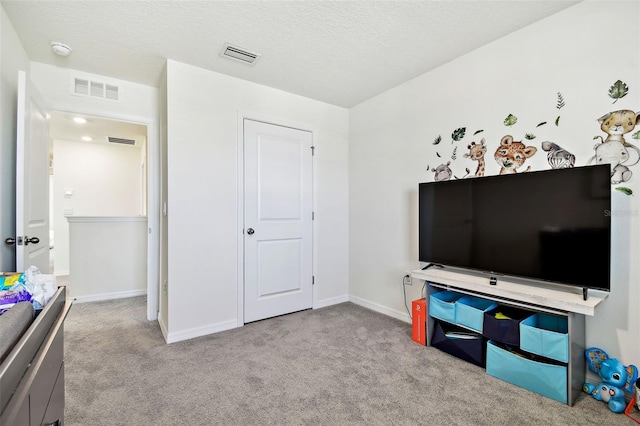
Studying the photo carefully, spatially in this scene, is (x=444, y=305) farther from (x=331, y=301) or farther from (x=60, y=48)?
(x=60, y=48)

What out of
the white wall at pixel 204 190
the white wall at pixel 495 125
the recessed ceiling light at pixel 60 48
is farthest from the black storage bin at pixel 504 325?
the recessed ceiling light at pixel 60 48

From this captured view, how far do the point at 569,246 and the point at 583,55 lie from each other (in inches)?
48.4

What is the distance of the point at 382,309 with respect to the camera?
3293mm

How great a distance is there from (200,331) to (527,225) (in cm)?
274

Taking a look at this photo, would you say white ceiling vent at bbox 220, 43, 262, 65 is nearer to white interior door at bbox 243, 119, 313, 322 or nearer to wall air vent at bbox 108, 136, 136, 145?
white interior door at bbox 243, 119, 313, 322

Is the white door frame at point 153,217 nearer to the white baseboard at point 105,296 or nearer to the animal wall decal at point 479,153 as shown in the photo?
the white baseboard at point 105,296

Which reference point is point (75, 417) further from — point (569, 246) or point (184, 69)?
point (569, 246)

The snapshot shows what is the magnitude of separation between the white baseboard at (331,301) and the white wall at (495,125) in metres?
0.11

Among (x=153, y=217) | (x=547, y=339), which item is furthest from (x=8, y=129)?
(x=547, y=339)

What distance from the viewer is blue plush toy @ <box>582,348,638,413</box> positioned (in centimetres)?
167

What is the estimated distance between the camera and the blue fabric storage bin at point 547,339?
1.72 meters

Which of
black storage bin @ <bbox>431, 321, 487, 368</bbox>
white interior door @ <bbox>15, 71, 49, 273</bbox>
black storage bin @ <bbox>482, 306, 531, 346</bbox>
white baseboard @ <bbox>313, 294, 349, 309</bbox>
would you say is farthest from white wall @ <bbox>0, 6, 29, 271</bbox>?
black storage bin @ <bbox>482, 306, 531, 346</bbox>

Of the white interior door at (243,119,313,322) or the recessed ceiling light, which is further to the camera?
the white interior door at (243,119,313,322)

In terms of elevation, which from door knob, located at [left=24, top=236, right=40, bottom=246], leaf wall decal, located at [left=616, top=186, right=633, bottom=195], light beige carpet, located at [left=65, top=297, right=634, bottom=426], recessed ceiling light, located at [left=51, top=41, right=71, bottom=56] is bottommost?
light beige carpet, located at [left=65, top=297, right=634, bottom=426]
